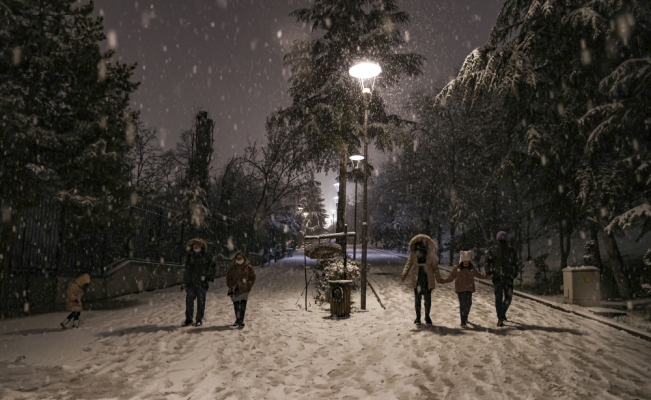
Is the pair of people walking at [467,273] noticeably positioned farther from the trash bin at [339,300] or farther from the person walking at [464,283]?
the trash bin at [339,300]

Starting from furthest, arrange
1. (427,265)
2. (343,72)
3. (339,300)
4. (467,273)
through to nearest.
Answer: (343,72)
(339,300)
(427,265)
(467,273)

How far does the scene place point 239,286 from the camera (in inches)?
377

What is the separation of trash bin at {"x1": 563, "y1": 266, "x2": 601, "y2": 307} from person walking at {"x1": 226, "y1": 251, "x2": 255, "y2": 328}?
27.9 feet

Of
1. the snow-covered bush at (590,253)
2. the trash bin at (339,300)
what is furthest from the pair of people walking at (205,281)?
the snow-covered bush at (590,253)

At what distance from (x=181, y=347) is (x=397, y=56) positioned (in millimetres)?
18541

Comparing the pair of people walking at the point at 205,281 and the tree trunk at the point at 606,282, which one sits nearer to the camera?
the pair of people walking at the point at 205,281

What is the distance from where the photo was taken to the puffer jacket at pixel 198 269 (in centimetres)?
958

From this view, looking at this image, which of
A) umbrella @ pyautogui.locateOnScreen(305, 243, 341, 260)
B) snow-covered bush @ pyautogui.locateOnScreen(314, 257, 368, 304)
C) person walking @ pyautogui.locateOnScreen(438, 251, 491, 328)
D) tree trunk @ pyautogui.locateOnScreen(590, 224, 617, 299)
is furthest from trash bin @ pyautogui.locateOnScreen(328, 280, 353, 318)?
tree trunk @ pyautogui.locateOnScreen(590, 224, 617, 299)

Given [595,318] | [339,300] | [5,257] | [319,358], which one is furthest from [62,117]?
[595,318]

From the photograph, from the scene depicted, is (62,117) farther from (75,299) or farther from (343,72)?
(343,72)

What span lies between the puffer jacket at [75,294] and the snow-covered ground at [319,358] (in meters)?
0.47

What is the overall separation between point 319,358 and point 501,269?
4.53 m

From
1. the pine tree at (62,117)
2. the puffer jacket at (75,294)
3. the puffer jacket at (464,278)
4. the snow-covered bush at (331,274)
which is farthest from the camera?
the snow-covered bush at (331,274)

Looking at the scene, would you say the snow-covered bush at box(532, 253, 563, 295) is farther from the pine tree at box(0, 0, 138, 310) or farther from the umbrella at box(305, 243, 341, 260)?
the pine tree at box(0, 0, 138, 310)
